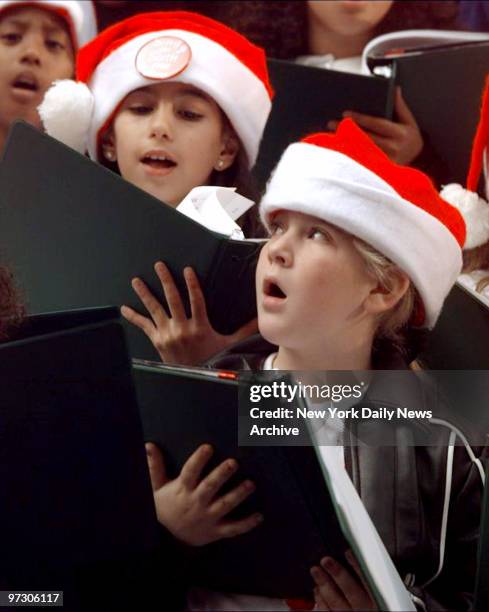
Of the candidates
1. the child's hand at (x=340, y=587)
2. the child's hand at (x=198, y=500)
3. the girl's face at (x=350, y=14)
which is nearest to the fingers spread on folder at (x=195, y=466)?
the child's hand at (x=198, y=500)

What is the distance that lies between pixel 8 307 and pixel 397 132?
0.93 metres

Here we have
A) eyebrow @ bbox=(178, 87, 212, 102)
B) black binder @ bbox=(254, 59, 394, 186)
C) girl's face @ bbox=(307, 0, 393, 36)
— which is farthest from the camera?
girl's face @ bbox=(307, 0, 393, 36)

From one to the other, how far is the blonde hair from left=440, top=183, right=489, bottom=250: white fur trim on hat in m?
0.25

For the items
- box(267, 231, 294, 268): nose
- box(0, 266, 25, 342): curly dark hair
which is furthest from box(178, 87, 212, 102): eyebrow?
box(0, 266, 25, 342): curly dark hair

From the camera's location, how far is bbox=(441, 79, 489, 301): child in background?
1208 millimetres

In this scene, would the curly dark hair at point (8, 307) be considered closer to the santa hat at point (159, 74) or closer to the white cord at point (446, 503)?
the white cord at point (446, 503)

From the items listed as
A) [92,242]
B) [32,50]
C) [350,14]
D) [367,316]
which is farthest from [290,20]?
[367,316]

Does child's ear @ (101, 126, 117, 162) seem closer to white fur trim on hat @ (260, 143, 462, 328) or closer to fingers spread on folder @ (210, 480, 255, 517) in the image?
white fur trim on hat @ (260, 143, 462, 328)

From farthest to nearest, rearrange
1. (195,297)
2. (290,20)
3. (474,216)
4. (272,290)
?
(290,20) < (474,216) < (195,297) < (272,290)

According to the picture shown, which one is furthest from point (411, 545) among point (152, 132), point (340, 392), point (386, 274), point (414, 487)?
point (152, 132)

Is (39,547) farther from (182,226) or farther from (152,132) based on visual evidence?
(152,132)

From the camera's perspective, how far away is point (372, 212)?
3.09 feet

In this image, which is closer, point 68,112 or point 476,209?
point 476,209

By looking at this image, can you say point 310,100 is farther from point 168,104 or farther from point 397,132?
point 168,104
